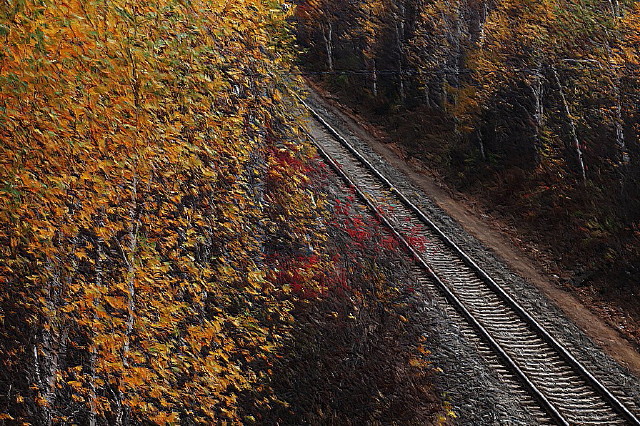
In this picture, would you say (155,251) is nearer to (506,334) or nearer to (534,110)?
(506,334)

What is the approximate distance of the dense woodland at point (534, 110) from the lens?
16.5 meters

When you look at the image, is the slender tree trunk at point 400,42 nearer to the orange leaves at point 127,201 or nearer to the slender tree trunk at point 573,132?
the slender tree trunk at point 573,132

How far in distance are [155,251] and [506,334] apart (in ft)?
25.3

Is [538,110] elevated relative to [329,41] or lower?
lower

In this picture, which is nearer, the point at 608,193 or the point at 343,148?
the point at 608,193

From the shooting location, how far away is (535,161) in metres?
20.1

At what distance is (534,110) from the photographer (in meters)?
20.6

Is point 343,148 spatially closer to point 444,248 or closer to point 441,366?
point 444,248

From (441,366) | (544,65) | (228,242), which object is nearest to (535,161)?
(544,65)

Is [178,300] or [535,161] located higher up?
[535,161]

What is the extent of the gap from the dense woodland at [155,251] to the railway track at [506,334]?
1.55 meters

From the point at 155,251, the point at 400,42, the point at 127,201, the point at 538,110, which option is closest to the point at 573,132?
the point at 538,110


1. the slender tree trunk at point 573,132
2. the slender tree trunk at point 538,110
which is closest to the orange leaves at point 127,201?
the slender tree trunk at point 573,132

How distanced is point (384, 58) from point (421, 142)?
7.07 meters
